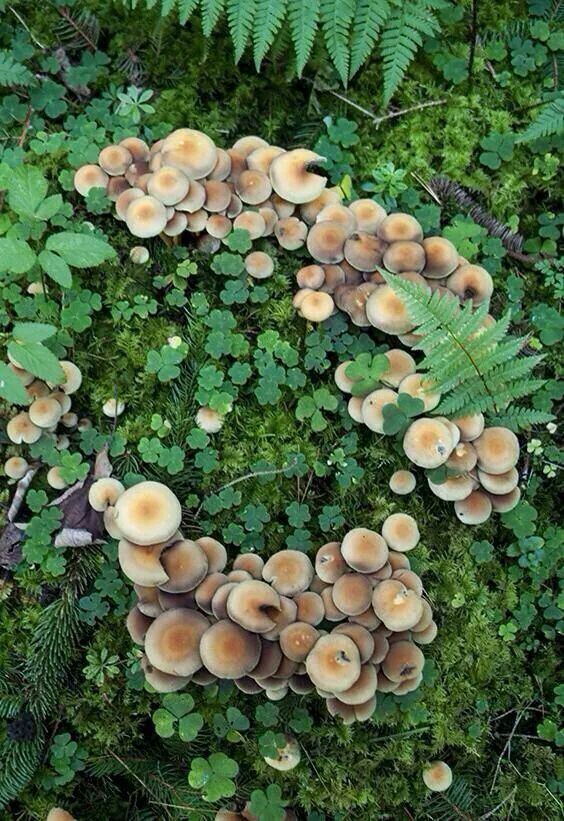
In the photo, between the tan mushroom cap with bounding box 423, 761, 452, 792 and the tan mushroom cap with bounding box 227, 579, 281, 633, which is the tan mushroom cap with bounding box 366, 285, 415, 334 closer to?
the tan mushroom cap with bounding box 227, 579, 281, 633

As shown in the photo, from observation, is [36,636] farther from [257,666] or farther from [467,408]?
[467,408]

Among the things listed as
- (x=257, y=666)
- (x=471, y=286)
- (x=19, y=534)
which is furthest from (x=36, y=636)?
(x=471, y=286)

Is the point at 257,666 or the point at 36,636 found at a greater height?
the point at 257,666

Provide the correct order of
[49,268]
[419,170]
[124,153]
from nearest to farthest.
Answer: [49,268], [124,153], [419,170]

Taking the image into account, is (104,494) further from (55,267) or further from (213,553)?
(55,267)

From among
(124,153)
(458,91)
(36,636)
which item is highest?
(458,91)

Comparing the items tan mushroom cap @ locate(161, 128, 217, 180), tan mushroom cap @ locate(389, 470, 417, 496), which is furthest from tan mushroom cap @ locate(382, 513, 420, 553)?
tan mushroom cap @ locate(161, 128, 217, 180)

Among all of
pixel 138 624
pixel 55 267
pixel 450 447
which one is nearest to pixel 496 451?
pixel 450 447

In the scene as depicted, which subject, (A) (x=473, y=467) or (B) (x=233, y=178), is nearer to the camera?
(A) (x=473, y=467)
